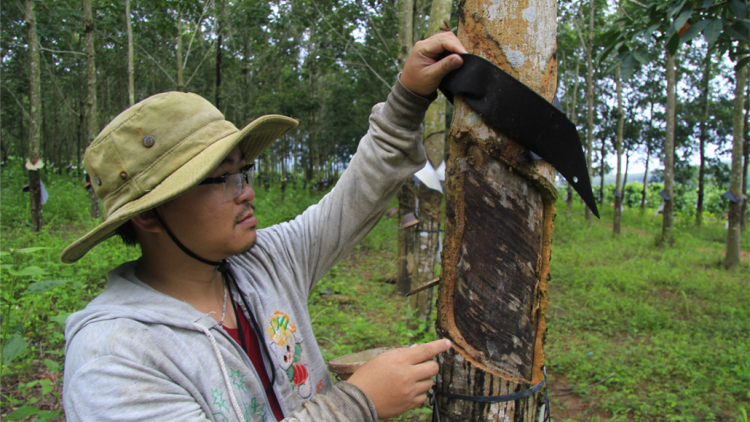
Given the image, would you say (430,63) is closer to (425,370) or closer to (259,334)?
(425,370)

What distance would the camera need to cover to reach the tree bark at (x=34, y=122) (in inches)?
253

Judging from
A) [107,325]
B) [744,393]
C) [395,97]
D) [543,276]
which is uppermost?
[395,97]

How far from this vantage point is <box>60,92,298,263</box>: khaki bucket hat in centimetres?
118

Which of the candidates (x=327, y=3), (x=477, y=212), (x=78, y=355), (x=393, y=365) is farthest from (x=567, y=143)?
(x=327, y=3)

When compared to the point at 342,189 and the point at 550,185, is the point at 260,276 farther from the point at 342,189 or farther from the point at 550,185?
the point at 550,185

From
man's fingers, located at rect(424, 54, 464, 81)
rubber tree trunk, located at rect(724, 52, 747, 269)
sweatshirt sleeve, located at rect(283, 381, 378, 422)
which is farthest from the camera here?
rubber tree trunk, located at rect(724, 52, 747, 269)

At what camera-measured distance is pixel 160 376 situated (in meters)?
1.08

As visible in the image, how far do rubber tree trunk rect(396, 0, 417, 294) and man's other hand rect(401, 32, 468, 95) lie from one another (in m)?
3.98

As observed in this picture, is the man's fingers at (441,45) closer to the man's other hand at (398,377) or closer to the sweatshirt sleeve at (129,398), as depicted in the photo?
the man's other hand at (398,377)

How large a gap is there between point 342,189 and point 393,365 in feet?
2.04

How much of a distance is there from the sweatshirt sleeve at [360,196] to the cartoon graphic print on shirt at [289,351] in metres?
0.19

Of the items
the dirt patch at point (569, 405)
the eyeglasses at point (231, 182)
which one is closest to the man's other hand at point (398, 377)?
the eyeglasses at point (231, 182)

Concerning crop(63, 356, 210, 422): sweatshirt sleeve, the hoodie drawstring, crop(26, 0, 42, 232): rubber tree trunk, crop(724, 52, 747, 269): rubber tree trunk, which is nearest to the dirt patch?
the hoodie drawstring

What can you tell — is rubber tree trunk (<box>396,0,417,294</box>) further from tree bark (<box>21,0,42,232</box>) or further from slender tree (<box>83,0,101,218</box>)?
tree bark (<box>21,0,42,232</box>)
